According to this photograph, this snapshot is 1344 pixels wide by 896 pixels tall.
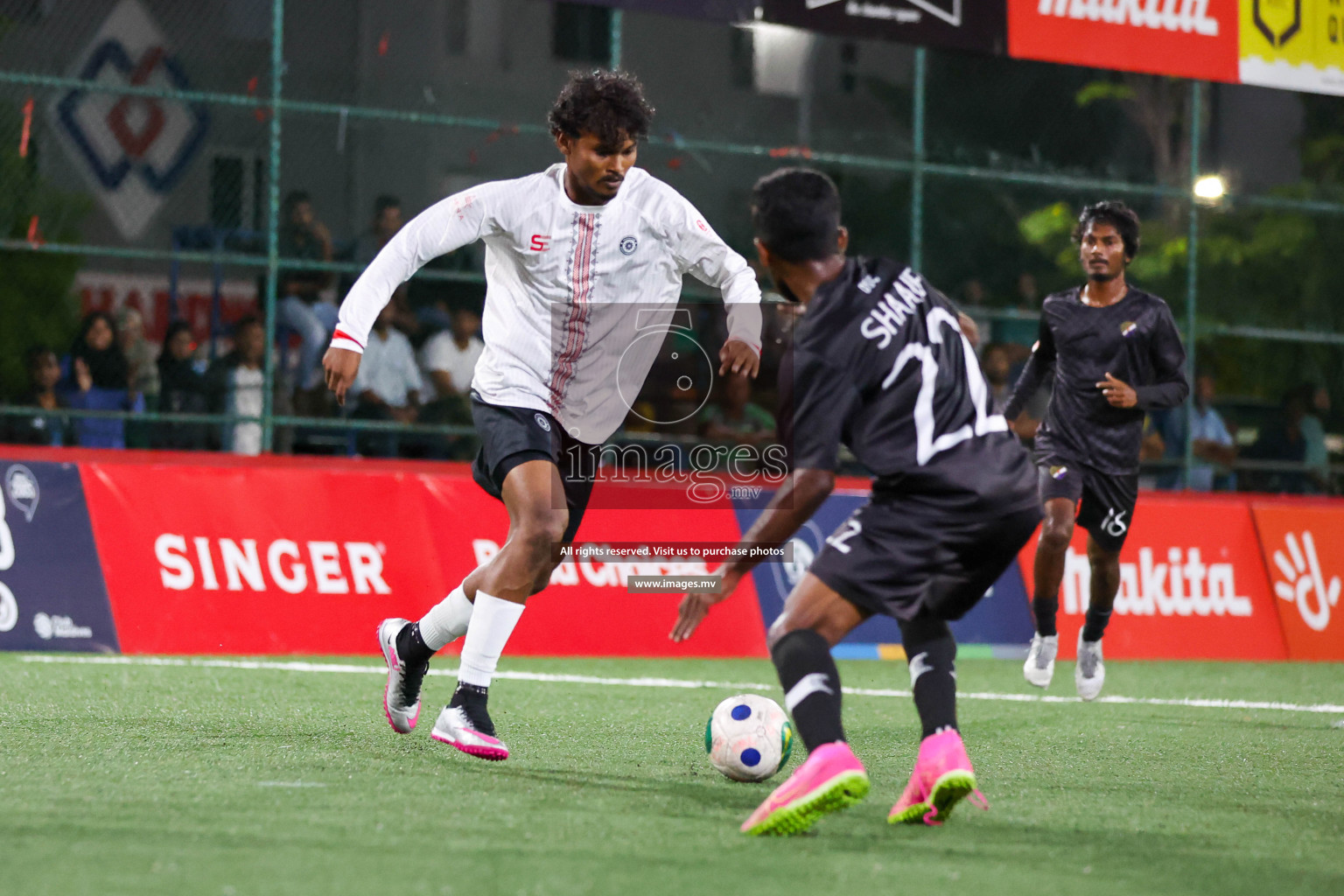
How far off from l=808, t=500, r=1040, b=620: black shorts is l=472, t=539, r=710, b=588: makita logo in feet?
18.9

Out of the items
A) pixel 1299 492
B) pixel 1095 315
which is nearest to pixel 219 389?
pixel 1095 315

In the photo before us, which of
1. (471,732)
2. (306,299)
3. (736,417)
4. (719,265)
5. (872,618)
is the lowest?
(872,618)

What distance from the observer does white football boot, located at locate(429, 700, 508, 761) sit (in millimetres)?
5398

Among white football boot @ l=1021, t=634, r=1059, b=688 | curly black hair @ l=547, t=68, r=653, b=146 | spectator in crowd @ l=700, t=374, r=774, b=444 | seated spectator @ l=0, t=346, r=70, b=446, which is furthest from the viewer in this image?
spectator in crowd @ l=700, t=374, r=774, b=444

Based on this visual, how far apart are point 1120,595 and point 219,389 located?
648 centimetres

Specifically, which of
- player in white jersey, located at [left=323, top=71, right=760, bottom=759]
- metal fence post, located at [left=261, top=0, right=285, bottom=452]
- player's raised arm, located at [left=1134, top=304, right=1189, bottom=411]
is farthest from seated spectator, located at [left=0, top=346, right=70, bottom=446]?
player's raised arm, located at [left=1134, top=304, right=1189, bottom=411]

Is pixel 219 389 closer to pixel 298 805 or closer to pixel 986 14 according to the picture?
pixel 986 14

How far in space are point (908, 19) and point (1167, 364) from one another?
4.87 meters

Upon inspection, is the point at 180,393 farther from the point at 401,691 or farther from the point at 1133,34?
the point at 1133,34

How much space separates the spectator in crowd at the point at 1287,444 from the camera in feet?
47.3

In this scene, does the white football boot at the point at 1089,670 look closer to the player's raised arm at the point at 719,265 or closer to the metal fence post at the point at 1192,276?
the player's raised arm at the point at 719,265

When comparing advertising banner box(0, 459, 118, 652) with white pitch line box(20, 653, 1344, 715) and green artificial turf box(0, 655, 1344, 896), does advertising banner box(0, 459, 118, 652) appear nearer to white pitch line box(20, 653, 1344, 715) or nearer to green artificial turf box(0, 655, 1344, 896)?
white pitch line box(20, 653, 1344, 715)

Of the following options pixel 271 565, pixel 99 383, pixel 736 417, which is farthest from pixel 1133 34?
pixel 99 383

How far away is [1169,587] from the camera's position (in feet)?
37.2
